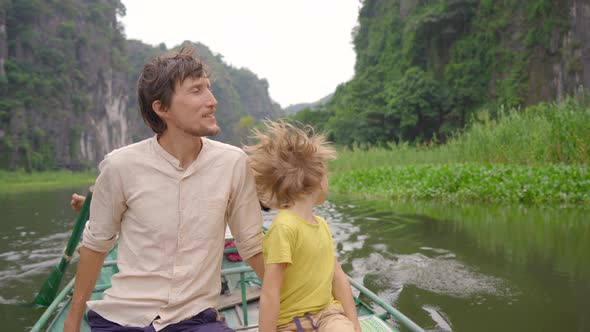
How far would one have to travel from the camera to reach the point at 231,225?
1.57 meters

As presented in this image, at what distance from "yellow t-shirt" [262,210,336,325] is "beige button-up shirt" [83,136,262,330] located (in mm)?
202

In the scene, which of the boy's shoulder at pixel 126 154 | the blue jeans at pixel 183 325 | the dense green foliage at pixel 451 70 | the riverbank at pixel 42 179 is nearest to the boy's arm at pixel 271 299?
the blue jeans at pixel 183 325

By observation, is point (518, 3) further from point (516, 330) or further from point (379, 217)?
point (516, 330)

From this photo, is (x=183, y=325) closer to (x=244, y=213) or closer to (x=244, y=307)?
(x=244, y=213)

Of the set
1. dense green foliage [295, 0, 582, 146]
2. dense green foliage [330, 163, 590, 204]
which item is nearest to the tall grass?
dense green foliage [330, 163, 590, 204]

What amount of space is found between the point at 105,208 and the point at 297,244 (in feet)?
2.01

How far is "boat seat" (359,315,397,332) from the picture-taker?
6.13 feet

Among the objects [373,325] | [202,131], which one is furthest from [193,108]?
[373,325]

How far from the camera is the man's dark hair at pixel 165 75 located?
4.76 feet

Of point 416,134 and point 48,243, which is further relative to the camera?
point 416,134

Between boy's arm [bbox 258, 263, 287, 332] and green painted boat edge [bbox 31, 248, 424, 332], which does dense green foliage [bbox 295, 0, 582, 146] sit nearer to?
green painted boat edge [bbox 31, 248, 424, 332]

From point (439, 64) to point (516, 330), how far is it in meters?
22.1

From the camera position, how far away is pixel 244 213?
1542 millimetres

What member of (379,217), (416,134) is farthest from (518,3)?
(379,217)
